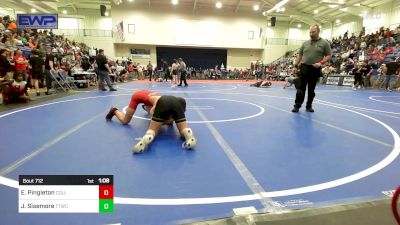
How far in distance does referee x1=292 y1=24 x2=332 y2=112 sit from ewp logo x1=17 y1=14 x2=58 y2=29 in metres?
8.11

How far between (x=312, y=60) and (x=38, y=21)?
29.1ft

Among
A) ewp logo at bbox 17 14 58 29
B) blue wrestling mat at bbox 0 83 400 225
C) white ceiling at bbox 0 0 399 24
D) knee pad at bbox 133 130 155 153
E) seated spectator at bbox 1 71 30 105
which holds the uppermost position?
white ceiling at bbox 0 0 399 24

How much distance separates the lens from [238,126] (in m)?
4.44

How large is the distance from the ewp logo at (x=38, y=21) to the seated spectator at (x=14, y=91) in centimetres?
293

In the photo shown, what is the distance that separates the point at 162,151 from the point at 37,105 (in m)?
4.92

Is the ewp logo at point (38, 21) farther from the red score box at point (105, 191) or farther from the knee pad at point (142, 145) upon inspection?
the red score box at point (105, 191)

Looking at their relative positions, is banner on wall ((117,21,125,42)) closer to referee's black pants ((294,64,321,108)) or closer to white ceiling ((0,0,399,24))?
white ceiling ((0,0,399,24))

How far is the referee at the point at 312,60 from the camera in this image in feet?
18.6

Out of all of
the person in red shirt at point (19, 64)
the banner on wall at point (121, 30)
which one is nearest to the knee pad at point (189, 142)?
the person in red shirt at point (19, 64)

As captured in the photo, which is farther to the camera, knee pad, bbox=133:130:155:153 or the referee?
the referee

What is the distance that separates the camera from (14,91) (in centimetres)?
676

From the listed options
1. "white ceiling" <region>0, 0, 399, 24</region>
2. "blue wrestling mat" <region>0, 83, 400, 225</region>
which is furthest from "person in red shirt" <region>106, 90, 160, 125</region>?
"white ceiling" <region>0, 0, 399, 24</region>

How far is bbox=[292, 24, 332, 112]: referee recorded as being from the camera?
→ 18.6 feet

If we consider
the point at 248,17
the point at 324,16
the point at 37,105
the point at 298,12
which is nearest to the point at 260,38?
the point at 248,17
